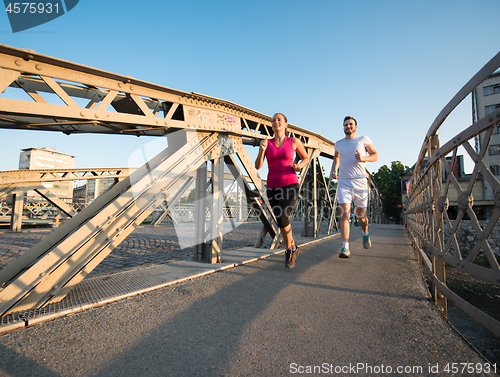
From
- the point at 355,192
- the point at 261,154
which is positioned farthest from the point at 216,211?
the point at 355,192

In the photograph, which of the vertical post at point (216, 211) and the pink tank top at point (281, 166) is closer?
the pink tank top at point (281, 166)

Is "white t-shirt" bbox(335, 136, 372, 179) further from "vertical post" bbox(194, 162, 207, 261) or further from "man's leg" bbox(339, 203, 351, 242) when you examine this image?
"vertical post" bbox(194, 162, 207, 261)

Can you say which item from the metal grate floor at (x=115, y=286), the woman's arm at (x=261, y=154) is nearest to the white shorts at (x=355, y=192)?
the woman's arm at (x=261, y=154)

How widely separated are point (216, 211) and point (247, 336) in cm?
252

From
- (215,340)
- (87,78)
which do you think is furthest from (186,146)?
(215,340)

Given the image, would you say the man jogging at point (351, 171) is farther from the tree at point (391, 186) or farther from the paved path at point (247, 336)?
the tree at point (391, 186)

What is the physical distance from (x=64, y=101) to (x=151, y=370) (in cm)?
248

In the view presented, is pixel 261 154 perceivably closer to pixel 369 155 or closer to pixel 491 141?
pixel 369 155

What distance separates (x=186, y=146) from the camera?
366 cm

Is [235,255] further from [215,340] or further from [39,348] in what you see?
[39,348]

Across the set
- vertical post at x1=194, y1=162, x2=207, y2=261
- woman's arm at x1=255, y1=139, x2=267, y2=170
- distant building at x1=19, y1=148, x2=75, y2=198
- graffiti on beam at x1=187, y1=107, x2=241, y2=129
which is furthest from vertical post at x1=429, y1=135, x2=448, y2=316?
distant building at x1=19, y1=148, x2=75, y2=198

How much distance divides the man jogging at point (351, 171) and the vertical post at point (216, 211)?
186 cm

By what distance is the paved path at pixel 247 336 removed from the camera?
1386mm

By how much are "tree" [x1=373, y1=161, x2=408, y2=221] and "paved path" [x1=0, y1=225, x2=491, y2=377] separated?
184 ft
